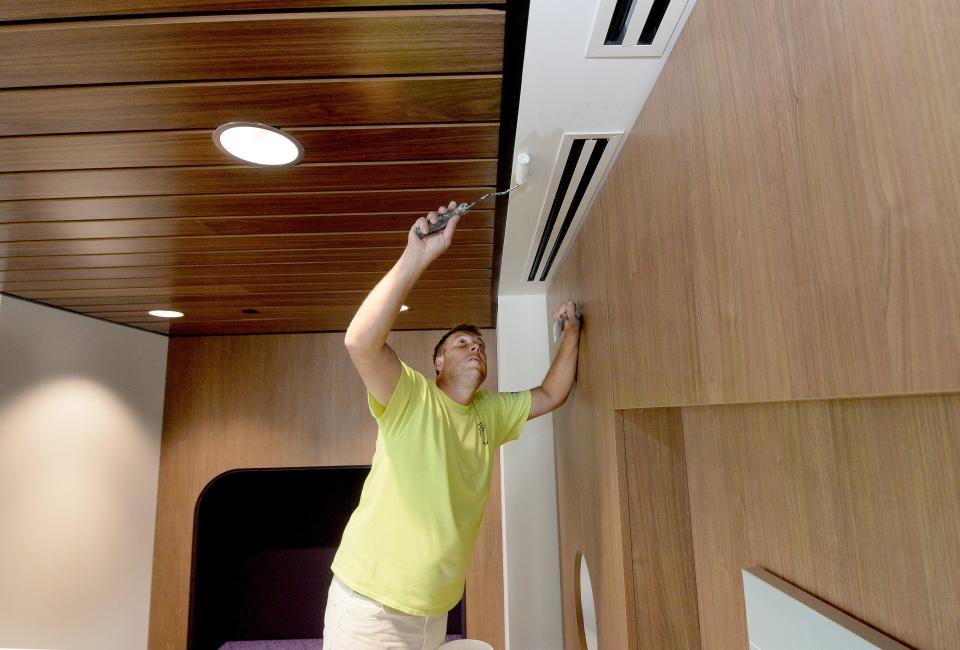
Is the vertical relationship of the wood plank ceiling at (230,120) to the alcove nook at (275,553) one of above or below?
above

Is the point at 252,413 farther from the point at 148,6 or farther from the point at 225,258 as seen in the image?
the point at 148,6

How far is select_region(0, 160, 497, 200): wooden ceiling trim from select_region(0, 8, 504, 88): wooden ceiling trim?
0.94ft

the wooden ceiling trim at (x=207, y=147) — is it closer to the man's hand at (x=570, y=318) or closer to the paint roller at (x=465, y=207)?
the paint roller at (x=465, y=207)

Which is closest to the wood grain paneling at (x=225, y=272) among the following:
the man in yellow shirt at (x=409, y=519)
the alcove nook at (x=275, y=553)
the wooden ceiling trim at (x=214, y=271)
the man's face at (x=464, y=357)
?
the wooden ceiling trim at (x=214, y=271)

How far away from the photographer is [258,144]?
3.27ft

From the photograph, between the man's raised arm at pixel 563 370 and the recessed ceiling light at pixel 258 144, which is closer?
the recessed ceiling light at pixel 258 144

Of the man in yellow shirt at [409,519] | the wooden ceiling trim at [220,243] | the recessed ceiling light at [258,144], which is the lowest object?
the man in yellow shirt at [409,519]

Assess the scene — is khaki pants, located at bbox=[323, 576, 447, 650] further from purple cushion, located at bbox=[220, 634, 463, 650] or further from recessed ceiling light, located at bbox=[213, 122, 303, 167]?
purple cushion, located at bbox=[220, 634, 463, 650]

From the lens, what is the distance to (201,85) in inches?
32.5

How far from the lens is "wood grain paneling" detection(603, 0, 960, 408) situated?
323 mm

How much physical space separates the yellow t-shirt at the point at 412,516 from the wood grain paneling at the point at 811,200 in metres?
0.83

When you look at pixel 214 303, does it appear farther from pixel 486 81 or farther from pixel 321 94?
pixel 486 81

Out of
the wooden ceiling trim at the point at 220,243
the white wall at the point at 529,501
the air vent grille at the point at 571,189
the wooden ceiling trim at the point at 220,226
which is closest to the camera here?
the air vent grille at the point at 571,189

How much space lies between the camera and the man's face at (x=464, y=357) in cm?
163
